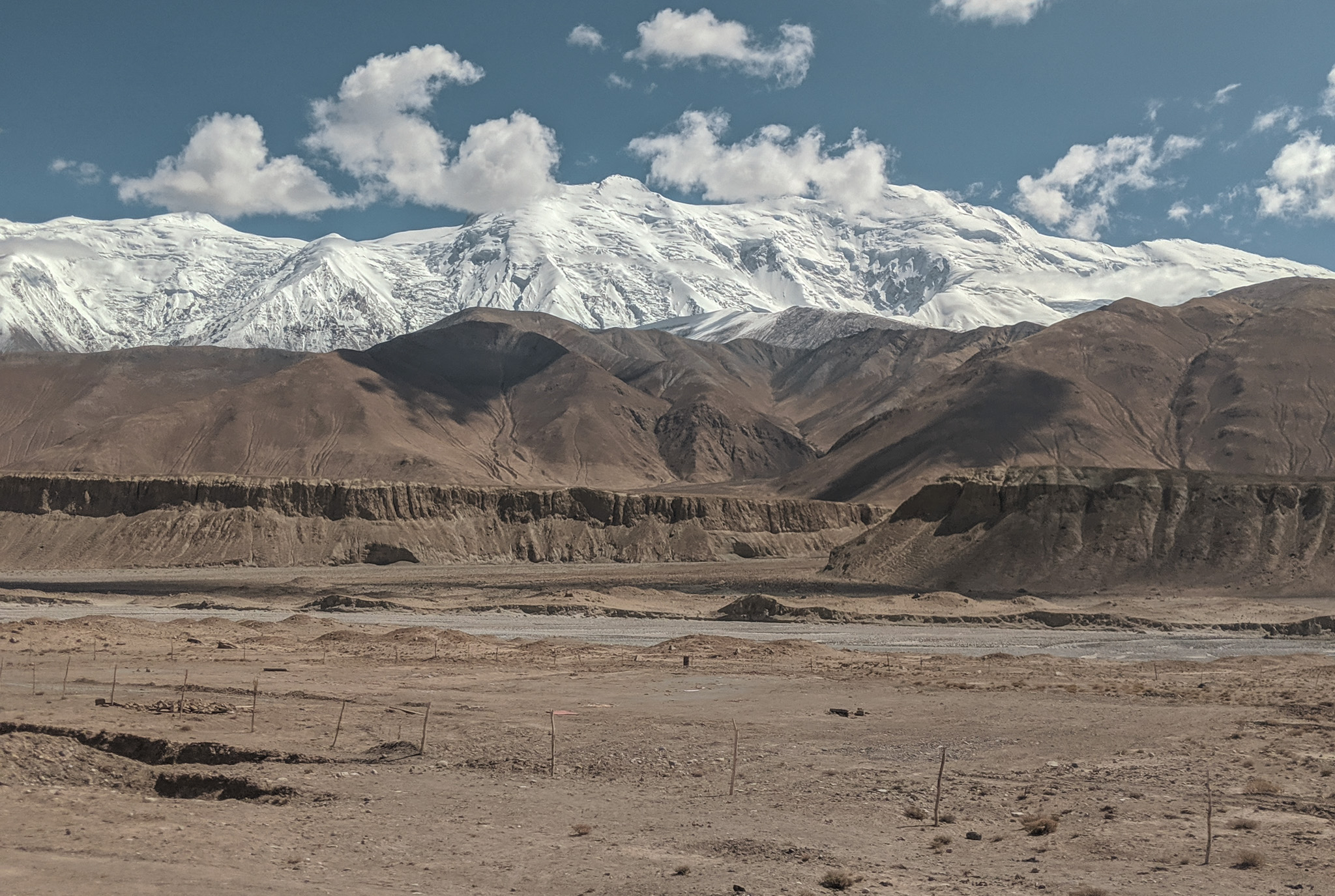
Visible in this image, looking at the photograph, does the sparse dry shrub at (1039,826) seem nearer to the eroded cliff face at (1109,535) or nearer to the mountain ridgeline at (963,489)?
the eroded cliff face at (1109,535)

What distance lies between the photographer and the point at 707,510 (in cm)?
12494

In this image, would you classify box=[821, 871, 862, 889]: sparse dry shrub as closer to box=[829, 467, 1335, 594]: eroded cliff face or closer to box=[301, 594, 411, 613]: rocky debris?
box=[301, 594, 411, 613]: rocky debris

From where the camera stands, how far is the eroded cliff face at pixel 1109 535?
233ft

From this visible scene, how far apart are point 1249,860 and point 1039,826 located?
2805 mm

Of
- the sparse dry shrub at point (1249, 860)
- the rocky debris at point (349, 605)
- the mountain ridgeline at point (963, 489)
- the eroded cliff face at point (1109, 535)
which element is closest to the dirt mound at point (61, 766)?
the sparse dry shrub at point (1249, 860)

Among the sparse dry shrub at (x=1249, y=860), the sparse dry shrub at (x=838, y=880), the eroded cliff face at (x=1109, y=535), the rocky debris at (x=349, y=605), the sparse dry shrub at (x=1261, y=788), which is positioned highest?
the eroded cliff face at (x=1109, y=535)

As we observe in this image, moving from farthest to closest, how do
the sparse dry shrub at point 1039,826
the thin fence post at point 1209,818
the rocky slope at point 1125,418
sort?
1. the rocky slope at point 1125,418
2. the sparse dry shrub at point 1039,826
3. the thin fence post at point 1209,818

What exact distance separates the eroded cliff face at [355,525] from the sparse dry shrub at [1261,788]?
9737cm

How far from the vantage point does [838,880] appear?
14.3m

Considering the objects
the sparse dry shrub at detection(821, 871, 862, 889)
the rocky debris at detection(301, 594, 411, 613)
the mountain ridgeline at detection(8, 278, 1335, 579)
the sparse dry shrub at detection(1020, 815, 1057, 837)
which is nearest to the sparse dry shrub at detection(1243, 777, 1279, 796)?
the sparse dry shrub at detection(1020, 815, 1057, 837)

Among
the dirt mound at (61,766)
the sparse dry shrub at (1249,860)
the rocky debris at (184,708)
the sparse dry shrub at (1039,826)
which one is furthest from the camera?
the rocky debris at (184,708)

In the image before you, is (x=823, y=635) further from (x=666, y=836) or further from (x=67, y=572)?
(x=67, y=572)

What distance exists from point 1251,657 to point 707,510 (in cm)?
8368

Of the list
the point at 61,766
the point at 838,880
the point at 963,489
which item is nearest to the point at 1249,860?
the point at 838,880
